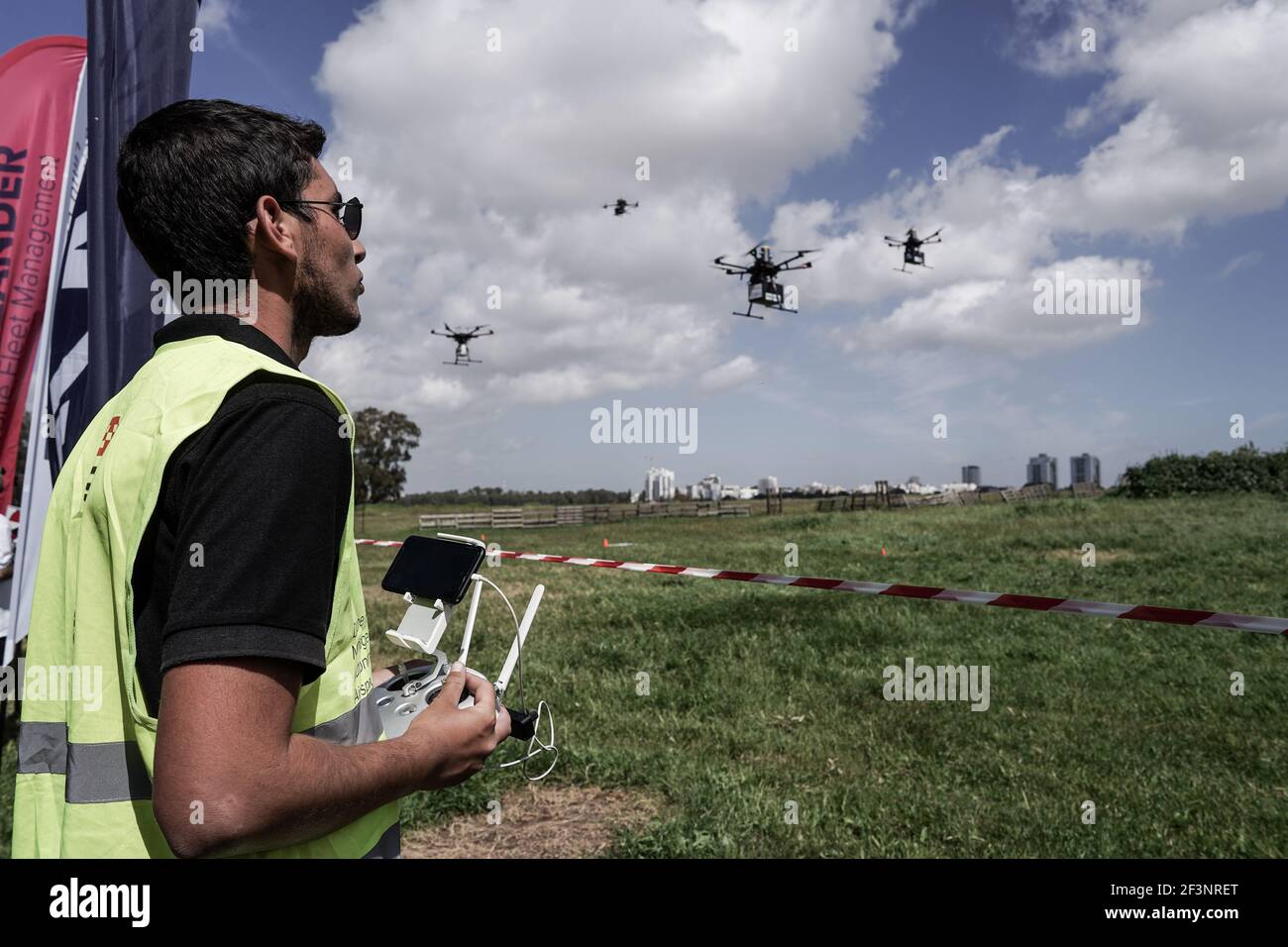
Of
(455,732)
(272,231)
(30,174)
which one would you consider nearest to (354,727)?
(455,732)

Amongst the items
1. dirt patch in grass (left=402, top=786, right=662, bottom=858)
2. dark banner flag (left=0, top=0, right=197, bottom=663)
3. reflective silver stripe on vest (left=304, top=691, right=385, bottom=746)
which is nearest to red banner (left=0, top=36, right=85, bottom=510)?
dark banner flag (left=0, top=0, right=197, bottom=663)

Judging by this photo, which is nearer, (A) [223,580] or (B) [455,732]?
(A) [223,580]

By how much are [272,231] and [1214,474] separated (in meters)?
48.0

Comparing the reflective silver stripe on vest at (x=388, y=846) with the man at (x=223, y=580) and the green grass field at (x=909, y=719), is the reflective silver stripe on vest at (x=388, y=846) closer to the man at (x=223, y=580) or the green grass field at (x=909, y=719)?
the man at (x=223, y=580)

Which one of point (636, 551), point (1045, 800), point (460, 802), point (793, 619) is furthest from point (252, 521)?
point (636, 551)

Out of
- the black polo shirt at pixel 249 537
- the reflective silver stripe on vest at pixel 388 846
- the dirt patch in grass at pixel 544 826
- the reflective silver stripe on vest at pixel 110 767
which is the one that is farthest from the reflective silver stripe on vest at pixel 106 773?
the dirt patch in grass at pixel 544 826

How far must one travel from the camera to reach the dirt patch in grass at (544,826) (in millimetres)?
4562

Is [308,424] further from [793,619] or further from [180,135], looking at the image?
[793,619]

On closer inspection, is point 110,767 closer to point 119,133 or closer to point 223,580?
point 223,580

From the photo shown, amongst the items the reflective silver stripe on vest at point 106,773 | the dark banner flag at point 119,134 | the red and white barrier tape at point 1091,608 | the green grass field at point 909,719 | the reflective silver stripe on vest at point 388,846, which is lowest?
the green grass field at point 909,719

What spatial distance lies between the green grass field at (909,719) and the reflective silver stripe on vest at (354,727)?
132 inches

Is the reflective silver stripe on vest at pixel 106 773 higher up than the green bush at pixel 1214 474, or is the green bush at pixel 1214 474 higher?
the green bush at pixel 1214 474

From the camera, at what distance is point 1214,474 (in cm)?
3916

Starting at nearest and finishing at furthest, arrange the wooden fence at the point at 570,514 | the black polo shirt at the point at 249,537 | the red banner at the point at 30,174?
the black polo shirt at the point at 249,537 < the red banner at the point at 30,174 < the wooden fence at the point at 570,514
